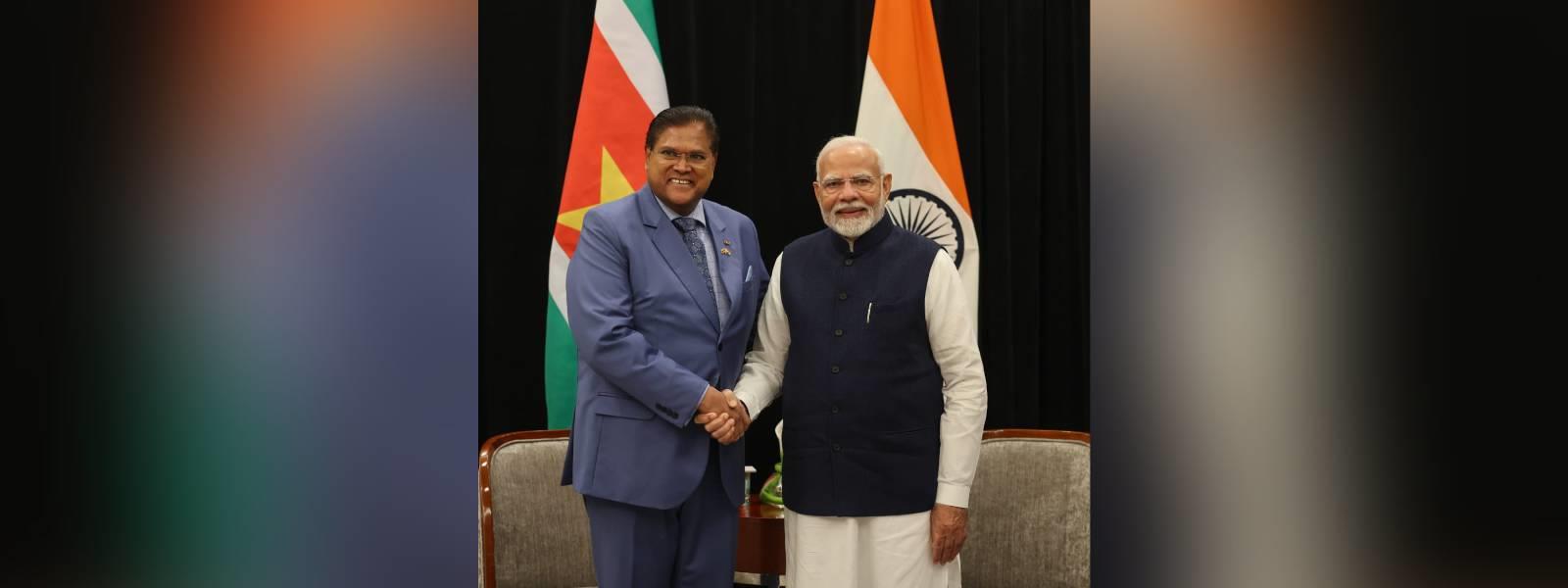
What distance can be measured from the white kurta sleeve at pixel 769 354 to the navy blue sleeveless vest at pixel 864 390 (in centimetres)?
8

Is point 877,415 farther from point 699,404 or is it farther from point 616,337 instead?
point 616,337

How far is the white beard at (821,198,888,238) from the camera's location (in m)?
2.14

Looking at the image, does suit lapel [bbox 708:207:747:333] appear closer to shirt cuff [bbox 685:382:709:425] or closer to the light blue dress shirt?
the light blue dress shirt

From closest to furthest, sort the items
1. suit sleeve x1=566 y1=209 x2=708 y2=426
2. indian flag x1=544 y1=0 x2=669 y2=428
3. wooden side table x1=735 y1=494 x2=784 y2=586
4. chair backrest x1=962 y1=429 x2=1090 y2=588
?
suit sleeve x1=566 y1=209 x2=708 y2=426 → wooden side table x1=735 y1=494 x2=784 y2=586 → chair backrest x1=962 y1=429 x2=1090 y2=588 → indian flag x1=544 y1=0 x2=669 y2=428

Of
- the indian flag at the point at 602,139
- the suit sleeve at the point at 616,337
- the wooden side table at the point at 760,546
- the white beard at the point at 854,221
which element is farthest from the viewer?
the indian flag at the point at 602,139

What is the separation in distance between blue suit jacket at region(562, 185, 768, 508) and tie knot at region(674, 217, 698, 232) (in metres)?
0.02

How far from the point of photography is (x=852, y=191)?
2.15 metres

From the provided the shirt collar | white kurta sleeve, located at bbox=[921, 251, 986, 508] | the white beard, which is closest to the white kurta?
white kurta sleeve, located at bbox=[921, 251, 986, 508]

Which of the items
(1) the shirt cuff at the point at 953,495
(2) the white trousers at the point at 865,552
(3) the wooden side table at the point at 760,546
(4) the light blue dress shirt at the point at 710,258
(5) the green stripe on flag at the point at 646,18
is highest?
(5) the green stripe on flag at the point at 646,18

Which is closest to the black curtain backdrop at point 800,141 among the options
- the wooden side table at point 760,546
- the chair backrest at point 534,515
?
the chair backrest at point 534,515

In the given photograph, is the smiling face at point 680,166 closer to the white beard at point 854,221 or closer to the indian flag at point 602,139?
the white beard at point 854,221

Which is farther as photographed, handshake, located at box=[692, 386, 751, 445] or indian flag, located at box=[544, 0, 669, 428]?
indian flag, located at box=[544, 0, 669, 428]

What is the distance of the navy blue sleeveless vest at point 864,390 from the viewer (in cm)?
205
